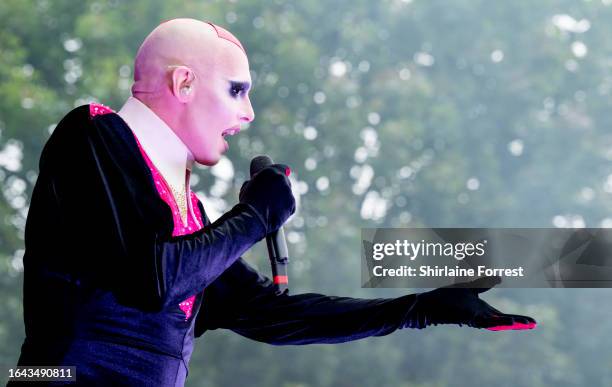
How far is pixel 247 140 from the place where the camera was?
31.1 feet

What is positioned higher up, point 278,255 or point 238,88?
point 238,88

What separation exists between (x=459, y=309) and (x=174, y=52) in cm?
62

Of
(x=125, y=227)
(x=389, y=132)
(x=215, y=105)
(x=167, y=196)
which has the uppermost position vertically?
(x=389, y=132)

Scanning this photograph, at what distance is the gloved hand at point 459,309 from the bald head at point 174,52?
0.53 meters

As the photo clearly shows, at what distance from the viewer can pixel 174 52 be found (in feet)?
4.38

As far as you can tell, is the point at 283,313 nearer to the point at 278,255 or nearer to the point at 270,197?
the point at 278,255

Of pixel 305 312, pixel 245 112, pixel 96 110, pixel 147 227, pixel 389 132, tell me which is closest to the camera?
pixel 147 227

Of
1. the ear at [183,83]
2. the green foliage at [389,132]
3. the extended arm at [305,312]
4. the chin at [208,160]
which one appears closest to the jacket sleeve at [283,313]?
the extended arm at [305,312]

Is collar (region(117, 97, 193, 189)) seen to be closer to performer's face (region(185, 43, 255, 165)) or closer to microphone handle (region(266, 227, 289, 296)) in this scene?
performer's face (region(185, 43, 255, 165))

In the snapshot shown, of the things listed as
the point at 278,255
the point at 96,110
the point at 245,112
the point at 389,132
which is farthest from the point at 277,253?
the point at 389,132

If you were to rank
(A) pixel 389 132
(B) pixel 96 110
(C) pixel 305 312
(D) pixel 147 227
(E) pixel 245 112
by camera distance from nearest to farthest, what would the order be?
1. (D) pixel 147 227
2. (B) pixel 96 110
3. (E) pixel 245 112
4. (C) pixel 305 312
5. (A) pixel 389 132

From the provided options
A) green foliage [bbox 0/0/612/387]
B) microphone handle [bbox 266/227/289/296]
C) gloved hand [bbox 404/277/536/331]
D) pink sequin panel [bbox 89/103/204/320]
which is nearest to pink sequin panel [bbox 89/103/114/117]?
pink sequin panel [bbox 89/103/204/320]

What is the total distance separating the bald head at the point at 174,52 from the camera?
52.6 inches

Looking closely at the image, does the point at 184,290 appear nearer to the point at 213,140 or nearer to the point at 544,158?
the point at 213,140
